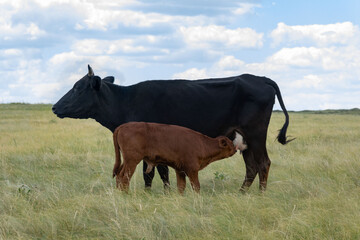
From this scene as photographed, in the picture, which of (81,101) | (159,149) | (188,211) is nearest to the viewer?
(188,211)

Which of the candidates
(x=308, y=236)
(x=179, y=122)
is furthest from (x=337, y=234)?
(x=179, y=122)

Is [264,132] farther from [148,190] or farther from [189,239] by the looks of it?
[189,239]

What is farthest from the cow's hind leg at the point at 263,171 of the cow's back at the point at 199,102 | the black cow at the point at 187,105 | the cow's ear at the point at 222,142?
the cow's ear at the point at 222,142

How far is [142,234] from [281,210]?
1.95 metres

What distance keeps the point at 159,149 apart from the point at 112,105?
1.54 metres

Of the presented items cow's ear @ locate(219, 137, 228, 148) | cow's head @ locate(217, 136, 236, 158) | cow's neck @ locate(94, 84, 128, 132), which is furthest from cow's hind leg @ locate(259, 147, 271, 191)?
cow's neck @ locate(94, 84, 128, 132)

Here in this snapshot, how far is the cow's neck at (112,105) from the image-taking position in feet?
25.2

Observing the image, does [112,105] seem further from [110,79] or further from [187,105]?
[187,105]

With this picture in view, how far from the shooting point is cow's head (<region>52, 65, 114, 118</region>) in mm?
7660

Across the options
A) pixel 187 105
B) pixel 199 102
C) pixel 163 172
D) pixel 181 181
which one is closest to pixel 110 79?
pixel 187 105

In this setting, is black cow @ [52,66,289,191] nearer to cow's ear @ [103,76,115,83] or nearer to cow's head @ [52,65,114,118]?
cow's head @ [52,65,114,118]

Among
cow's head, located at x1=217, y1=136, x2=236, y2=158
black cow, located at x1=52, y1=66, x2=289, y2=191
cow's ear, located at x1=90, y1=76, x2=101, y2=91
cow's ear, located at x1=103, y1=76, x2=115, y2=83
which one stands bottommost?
cow's head, located at x1=217, y1=136, x2=236, y2=158

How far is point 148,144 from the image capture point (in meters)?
6.57

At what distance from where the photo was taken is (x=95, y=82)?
24.6 ft
